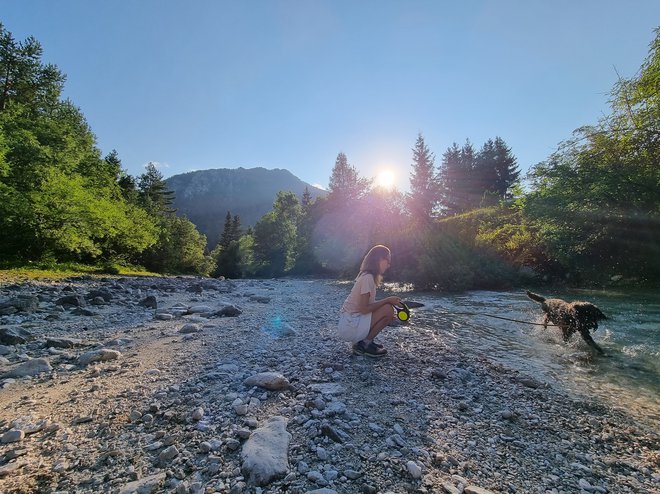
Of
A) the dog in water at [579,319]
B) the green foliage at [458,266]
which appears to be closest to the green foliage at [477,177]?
the green foliage at [458,266]

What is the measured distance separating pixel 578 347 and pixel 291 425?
7.54m

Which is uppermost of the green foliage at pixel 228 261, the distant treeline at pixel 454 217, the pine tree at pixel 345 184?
the pine tree at pixel 345 184

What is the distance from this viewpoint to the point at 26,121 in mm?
26172

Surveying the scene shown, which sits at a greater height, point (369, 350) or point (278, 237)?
point (278, 237)

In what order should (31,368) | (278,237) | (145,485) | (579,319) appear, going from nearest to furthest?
(145,485) < (31,368) < (579,319) < (278,237)

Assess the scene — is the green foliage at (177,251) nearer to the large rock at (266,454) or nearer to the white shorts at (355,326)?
the white shorts at (355,326)

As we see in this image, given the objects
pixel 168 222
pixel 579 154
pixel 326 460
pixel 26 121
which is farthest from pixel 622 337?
pixel 168 222

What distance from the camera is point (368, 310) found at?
6.18 m

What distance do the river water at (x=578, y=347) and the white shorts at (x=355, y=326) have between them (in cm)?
263

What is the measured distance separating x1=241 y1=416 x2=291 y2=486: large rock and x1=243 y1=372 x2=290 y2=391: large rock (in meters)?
0.95

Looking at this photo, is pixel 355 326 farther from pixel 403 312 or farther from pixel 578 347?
pixel 578 347

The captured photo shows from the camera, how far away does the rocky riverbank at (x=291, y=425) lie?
271 cm

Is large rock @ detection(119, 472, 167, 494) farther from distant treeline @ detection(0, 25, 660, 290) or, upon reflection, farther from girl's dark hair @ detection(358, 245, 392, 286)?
distant treeline @ detection(0, 25, 660, 290)

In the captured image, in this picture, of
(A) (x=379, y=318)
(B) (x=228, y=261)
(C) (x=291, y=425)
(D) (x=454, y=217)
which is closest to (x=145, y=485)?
(C) (x=291, y=425)
